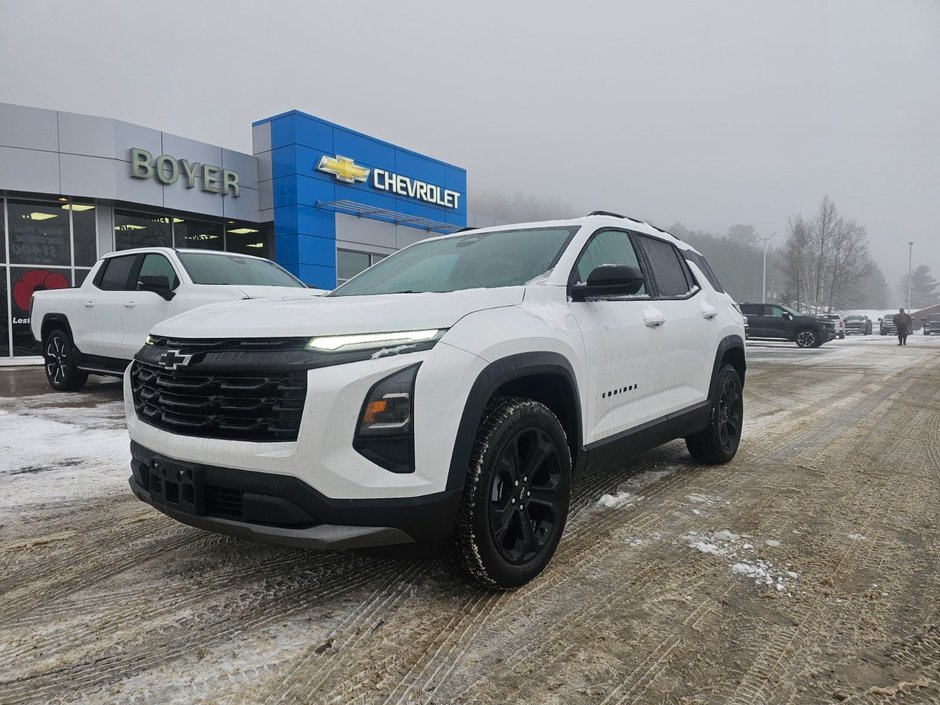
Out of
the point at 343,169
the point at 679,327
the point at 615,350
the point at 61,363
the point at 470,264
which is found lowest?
the point at 61,363

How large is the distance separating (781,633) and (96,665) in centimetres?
243

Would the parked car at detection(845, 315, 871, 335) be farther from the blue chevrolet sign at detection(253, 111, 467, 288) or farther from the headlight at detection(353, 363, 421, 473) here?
the headlight at detection(353, 363, 421, 473)

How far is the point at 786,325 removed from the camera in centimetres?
2519

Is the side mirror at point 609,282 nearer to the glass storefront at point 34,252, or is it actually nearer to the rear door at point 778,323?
the glass storefront at point 34,252

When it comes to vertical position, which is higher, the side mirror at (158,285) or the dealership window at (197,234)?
the dealership window at (197,234)

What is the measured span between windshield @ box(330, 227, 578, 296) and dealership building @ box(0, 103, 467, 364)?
16.2 meters

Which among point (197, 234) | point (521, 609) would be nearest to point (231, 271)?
point (521, 609)

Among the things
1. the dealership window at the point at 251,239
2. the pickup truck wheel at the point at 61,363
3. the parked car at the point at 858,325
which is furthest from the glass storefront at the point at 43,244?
the parked car at the point at 858,325

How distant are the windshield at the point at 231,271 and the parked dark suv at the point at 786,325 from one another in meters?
22.6

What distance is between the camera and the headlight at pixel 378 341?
7.44 feet

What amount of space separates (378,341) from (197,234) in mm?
19743

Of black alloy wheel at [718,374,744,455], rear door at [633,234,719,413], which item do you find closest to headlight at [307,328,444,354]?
rear door at [633,234,719,413]

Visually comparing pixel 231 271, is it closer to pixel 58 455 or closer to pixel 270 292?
pixel 270 292

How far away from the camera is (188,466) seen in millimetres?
2359
